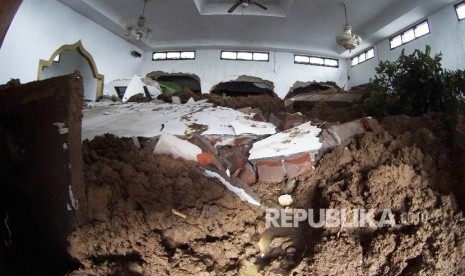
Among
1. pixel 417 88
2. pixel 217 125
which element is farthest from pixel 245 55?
pixel 217 125

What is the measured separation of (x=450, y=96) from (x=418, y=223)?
217 cm

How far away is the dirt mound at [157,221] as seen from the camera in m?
1.30

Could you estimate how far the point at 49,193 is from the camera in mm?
1355

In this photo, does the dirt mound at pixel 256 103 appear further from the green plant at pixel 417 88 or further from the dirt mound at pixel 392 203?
the dirt mound at pixel 392 203

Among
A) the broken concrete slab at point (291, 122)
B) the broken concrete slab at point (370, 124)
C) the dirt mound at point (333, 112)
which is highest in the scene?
the dirt mound at point (333, 112)

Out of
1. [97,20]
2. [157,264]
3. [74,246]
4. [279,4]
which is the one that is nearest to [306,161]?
[157,264]

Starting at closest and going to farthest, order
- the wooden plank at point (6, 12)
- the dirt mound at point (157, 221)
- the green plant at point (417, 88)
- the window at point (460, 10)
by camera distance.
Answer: the wooden plank at point (6, 12)
the dirt mound at point (157, 221)
the green plant at point (417, 88)
the window at point (460, 10)

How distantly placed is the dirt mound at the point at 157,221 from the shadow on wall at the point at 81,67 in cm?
591

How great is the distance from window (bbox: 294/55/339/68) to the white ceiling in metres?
0.37

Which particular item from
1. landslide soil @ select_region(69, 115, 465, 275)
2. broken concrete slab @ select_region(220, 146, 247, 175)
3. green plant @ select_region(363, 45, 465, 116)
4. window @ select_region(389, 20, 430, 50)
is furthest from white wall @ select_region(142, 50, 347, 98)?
landslide soil @ select_region(69, 115, 465, 275)

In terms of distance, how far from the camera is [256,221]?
179 centimetres

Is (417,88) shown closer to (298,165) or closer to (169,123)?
(298,165)

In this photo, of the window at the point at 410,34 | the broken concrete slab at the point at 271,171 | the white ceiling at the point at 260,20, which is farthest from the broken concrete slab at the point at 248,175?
the window at the point at 410,34

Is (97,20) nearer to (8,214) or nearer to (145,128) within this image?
(145,128)
